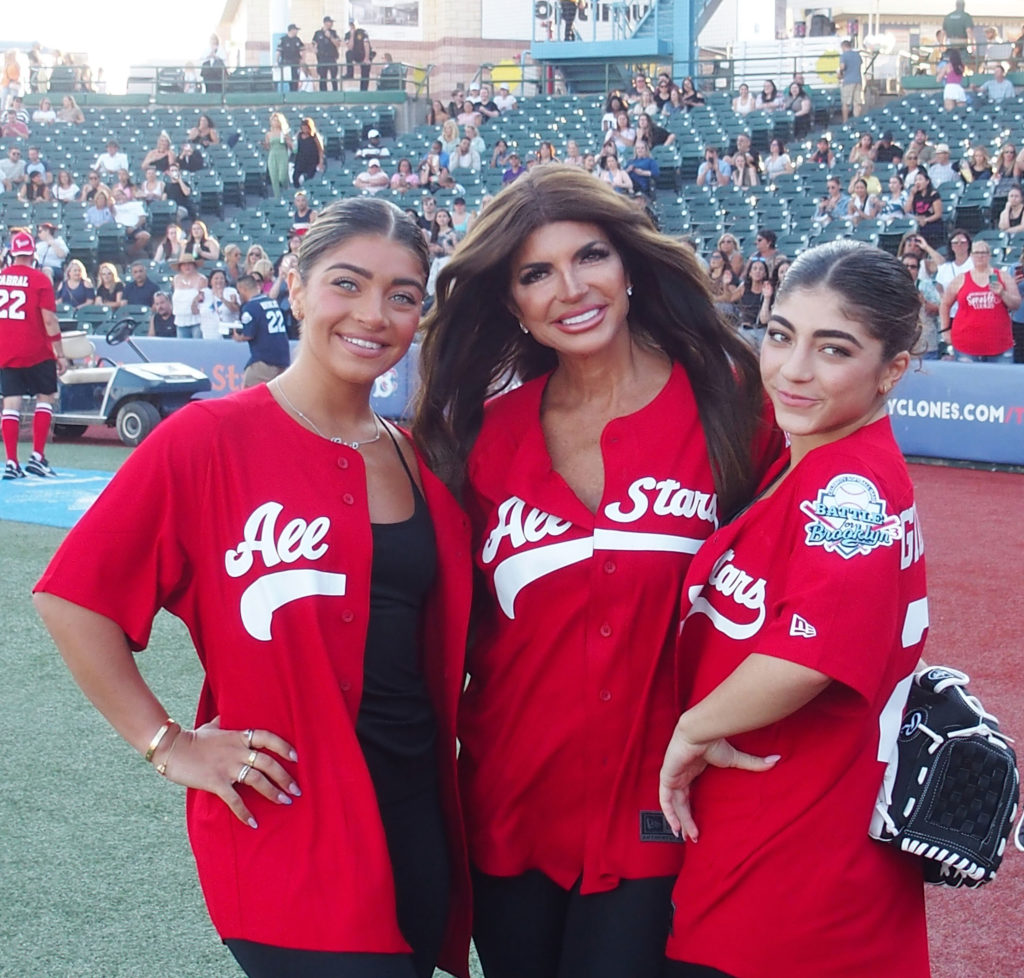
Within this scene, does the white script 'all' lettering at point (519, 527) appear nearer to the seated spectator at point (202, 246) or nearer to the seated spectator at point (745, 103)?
the seated spectator at point (202, 246)

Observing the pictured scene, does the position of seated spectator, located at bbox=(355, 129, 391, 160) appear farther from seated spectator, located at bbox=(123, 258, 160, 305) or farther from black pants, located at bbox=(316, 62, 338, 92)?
seated spectator, located at bbox=(123, 258, 160, 305)

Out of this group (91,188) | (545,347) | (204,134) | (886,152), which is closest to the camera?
(545,347)

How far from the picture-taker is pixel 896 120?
61.2 feet

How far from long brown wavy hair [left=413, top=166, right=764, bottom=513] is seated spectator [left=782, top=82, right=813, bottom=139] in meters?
18.7

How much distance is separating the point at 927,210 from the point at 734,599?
13.1 metres

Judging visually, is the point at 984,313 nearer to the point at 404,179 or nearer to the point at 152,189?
the point at 404,179

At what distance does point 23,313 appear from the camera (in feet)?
31.7

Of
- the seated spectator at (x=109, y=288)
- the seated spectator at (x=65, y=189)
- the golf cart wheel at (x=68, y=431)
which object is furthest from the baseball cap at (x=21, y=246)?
the seated spectator at (x=65, y=189)

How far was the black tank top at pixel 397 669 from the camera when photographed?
6.56 feet

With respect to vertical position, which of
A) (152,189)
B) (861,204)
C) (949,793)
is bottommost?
(949,793)

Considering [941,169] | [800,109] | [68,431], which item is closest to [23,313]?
[68,431]

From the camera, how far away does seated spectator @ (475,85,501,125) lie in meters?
22.8

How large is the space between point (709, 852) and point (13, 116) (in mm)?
27290

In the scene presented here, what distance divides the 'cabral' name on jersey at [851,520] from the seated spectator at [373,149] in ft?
70.6
